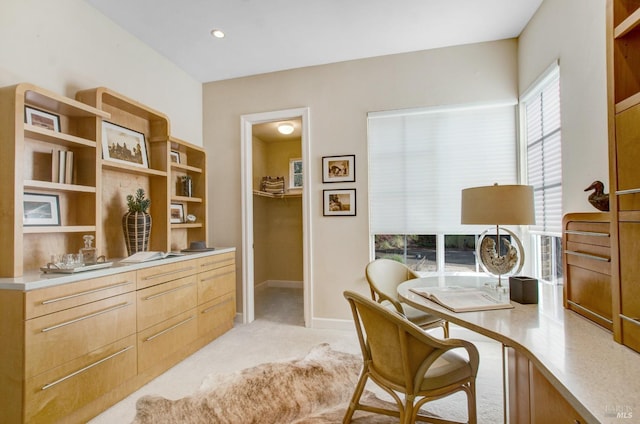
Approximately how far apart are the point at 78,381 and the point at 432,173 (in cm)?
324

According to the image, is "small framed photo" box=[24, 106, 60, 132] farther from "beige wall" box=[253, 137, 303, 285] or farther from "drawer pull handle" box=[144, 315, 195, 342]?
"beige wall" box=[253, 137, 303, 285]

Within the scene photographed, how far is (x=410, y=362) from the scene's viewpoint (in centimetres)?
128

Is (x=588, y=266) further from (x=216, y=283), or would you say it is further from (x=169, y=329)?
(x=216, y=283)

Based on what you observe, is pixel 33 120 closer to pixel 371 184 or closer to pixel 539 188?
pixel 371 184

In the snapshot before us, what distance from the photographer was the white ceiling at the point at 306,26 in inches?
95.8

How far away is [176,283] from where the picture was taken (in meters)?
2.52

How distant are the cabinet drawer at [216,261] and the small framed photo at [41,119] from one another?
4.86 feet

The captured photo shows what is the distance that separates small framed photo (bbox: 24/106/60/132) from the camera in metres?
1.92

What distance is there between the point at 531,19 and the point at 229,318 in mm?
4058

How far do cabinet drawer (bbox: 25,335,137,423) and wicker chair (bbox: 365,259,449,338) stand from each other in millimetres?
1795

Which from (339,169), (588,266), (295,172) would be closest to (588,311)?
(588,266)

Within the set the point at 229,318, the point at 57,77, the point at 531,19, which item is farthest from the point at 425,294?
the point at 57,77

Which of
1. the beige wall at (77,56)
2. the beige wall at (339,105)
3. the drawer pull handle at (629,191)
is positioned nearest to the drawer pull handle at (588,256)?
the drawer pull handle at (629,191)

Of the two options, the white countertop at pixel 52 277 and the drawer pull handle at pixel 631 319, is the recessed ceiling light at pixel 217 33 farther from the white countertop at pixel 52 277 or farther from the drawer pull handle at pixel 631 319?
the drawer pull handle at pixel 631 319
